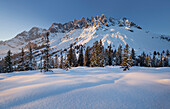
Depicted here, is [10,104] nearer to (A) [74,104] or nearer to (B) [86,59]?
(A) [74,104]

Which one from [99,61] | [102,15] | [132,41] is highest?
[102,15]

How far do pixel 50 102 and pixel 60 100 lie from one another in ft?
0.86

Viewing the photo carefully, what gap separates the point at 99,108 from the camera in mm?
1830

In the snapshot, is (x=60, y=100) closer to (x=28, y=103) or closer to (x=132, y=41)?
(x=28, y=103)

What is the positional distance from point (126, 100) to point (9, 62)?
27992 mm

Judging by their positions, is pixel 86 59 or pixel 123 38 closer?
pixel 86 59

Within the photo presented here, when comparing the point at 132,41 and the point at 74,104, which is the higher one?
the point at 132,41

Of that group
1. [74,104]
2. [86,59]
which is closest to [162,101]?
[74,104]

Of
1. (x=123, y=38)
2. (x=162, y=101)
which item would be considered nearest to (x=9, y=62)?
(x=162, y=101)

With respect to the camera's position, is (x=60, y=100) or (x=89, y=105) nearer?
(x=89, y=105)

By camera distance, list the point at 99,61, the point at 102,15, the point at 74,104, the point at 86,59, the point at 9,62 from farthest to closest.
Answer: 1. the point at 102,15
2. the point at 86,59
3. the point at 99,61
4. the point at 9,62
5. the point at 74,104

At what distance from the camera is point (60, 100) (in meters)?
2.12

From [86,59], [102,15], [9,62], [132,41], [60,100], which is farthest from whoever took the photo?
[102,15]

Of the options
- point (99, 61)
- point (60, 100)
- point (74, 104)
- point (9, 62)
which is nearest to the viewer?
point (74, 104)
